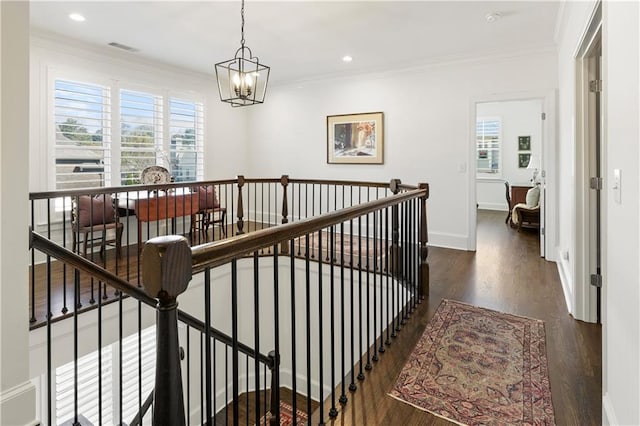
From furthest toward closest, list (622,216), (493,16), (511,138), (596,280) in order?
(511,138) → (493,16) → (596,280) → (622,216)

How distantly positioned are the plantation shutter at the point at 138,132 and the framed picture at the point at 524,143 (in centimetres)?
799

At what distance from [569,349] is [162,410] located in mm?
2593

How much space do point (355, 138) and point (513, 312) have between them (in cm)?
381

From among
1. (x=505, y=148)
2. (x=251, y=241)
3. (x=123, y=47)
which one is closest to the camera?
(x=251, y=241)

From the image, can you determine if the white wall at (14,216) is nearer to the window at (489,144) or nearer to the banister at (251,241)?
the banister at (251,241)

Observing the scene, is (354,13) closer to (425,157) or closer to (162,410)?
(425,157)

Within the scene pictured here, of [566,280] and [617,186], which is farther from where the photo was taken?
[566,280]

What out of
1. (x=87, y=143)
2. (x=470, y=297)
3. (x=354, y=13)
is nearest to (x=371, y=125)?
(x=354, y=13)

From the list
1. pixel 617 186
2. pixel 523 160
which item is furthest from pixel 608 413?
pixel 523 160

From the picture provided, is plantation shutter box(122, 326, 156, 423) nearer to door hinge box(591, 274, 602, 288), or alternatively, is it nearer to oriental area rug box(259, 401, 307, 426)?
oriental area rug box(259, 401, 307, 426)

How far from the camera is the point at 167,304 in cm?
87

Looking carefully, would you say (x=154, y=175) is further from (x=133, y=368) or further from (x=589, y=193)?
(x=589, y=193)

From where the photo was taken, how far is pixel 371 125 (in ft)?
19.4

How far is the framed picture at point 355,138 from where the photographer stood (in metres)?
5.88
